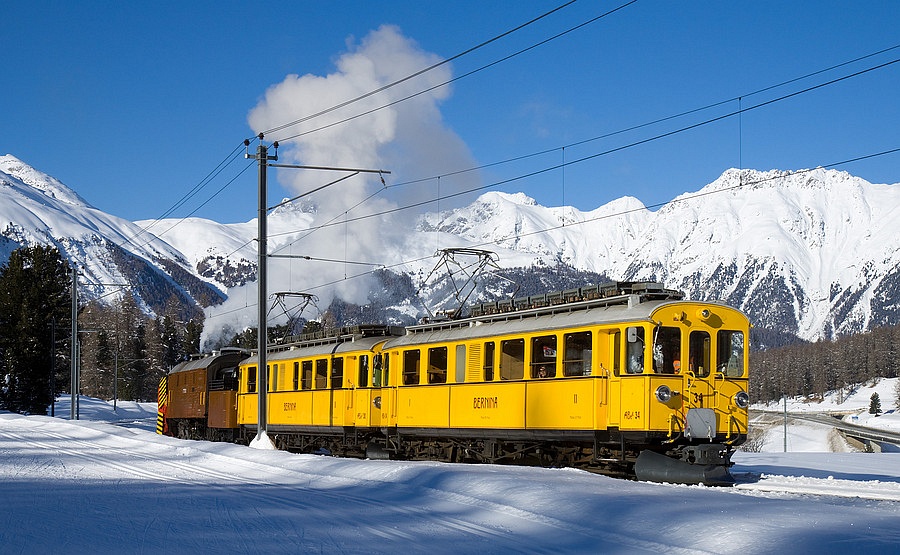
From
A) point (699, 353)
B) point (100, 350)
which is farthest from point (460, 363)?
point (100, 350)

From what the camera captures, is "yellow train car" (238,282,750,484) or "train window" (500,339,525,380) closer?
"yellow train car" (238,282,750,484)

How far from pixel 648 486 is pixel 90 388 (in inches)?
4667

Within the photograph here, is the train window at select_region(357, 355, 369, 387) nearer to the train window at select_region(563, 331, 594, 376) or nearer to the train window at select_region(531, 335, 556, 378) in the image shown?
the train window at select_region(531, 335, 556, 378)

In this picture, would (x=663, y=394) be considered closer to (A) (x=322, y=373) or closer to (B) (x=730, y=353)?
(B) (x=730, y=353)

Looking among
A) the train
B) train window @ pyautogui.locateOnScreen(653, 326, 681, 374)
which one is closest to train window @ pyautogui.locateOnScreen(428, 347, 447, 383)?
the train

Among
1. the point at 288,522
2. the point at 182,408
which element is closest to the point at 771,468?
the point at 288,522

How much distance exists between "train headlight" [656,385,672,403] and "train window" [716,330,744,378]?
1.66 m

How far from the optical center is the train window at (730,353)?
66.1ft

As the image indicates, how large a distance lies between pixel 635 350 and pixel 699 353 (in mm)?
1398

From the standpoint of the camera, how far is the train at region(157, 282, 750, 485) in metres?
19.1

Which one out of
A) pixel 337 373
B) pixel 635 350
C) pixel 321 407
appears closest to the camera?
pixel 635 350

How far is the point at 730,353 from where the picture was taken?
2033cm

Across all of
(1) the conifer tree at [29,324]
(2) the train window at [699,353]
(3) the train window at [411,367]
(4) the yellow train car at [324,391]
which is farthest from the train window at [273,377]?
(1) the conifer tree at [29,324]

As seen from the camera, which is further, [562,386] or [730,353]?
[562,386]
